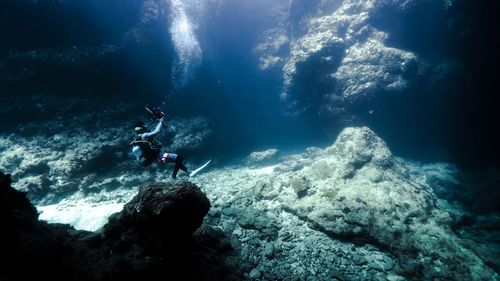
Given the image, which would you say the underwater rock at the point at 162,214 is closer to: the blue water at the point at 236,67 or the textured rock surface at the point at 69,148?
the textured rock surface at the point at 69,148

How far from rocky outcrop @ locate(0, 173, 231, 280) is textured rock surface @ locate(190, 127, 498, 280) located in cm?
142

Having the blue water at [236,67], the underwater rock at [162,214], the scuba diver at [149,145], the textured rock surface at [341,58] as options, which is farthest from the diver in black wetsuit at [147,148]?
the textured rock surface at [341,58]

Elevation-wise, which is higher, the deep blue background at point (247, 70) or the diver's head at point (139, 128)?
the deep blue background at point (247, 70)

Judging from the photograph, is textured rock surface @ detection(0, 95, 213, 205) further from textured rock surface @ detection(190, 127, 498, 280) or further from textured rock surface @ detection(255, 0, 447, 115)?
textured rock surface @ detection(255, 0, 447, 115)

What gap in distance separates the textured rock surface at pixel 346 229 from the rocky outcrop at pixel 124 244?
1418 millimetres

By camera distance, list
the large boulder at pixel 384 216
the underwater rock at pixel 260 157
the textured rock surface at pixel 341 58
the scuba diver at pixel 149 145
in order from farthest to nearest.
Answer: the underwater rock at pixel 260 157 < the textured rock surface at pixel 341 58 < the scuba diver at pixel 149 145 < the large boulder at pixel 384 216

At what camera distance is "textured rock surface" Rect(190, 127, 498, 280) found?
4477 millimetres

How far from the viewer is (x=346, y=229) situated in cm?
536

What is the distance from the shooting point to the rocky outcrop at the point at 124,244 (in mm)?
2213

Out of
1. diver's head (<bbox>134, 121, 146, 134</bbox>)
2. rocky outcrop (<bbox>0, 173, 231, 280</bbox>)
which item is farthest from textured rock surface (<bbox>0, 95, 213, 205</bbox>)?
rocky outcrop (<bbox>0, 173, 231, 280</bbox>)

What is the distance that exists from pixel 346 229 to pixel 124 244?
5.34 meters

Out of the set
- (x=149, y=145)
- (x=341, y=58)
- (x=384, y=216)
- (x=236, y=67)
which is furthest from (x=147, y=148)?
(x=236, y=67)

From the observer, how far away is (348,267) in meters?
4.45

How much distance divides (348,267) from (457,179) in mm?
11822
